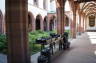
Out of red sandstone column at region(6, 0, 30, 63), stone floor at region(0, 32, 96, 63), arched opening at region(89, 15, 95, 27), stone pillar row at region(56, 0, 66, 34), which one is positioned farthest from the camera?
arched opening at region(89, 15, 95, 27)

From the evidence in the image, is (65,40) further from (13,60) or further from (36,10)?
(36,10)

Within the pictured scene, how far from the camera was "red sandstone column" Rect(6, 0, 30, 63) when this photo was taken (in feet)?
21.2

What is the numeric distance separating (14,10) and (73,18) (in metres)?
17.8

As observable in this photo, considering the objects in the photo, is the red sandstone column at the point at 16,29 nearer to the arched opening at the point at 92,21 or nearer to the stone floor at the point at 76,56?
the stone floor at the point at 76,56

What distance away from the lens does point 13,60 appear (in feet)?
22.0

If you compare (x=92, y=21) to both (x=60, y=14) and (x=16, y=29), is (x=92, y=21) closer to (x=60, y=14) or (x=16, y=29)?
(x=60, y=14)

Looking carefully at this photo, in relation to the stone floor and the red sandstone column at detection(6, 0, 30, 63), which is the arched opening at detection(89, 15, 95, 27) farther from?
the red sandstone column at detection(6, 0, 30, 63)

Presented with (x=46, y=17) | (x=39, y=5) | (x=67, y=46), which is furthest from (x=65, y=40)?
(x=46, y=17)

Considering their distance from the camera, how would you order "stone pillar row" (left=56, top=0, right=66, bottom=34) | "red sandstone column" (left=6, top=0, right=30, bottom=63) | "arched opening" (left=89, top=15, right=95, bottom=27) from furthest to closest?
"arched opening" (left=89, top=15, right=95, bottom=27) < "stone pillar row" (left=56, top=0, right=66, bottom=34) < "red sandstone column" (left=6, top=0, right=30, bottom=63)

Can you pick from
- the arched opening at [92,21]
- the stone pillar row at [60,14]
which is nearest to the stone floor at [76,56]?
the stone pillar row at [60,14]

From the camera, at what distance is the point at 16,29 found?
21.3 feet

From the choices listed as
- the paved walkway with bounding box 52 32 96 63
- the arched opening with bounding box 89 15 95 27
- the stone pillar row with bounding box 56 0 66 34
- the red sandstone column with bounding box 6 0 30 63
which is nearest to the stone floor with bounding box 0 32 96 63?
the paved walkway with bounding box 52 32 96 63

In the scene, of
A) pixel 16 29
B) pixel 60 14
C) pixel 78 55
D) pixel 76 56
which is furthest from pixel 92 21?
pixel 16 29

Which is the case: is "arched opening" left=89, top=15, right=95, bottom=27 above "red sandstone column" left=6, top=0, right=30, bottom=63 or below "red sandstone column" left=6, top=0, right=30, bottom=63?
above
